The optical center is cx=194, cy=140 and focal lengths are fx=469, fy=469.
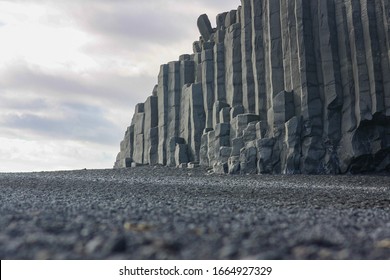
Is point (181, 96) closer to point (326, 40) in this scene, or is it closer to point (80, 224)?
point (326, 40)

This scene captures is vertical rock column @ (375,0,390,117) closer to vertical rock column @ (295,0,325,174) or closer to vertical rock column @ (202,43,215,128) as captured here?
vertical rock column @ (295,0,325,174)

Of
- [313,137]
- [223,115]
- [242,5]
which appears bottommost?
[313,137]

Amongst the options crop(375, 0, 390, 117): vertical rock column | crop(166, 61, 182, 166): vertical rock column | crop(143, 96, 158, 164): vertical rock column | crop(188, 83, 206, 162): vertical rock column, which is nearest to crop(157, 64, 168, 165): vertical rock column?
crop(166, 61, 182, 166): vertical rock column

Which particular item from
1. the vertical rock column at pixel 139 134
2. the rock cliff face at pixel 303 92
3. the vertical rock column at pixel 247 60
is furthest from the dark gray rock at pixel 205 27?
the vertical rock column at pixel 139 134

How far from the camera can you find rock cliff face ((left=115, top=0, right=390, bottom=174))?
2983 cm

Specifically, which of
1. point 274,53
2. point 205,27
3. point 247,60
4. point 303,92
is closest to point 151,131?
point 205,27

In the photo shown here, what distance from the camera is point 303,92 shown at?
31.5 m

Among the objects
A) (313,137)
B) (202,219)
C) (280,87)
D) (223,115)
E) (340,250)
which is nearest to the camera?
(340,250)

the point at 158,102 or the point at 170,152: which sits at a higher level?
the point at 158,102

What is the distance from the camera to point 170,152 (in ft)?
141

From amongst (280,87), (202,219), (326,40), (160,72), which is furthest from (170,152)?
(202,219)

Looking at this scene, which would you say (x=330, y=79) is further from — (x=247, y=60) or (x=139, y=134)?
(x=139, y=134)

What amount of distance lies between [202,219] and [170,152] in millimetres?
35298
